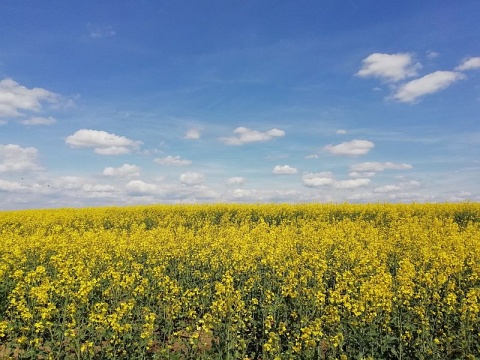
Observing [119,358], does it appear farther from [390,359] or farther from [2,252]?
[2,252]

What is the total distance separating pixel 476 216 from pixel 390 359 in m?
26.4

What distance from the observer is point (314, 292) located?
29.5 ft

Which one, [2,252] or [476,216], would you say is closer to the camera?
[2,252]

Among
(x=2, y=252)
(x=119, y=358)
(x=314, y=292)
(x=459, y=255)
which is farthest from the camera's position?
(x=2, y=252)

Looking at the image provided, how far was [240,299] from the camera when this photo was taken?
945 cm

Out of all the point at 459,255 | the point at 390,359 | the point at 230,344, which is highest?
the point at 459,255

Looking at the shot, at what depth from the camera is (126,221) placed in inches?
1239

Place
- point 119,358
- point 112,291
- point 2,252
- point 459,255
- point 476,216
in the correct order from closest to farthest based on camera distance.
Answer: point 119,358 < point 112,291 < point 459,255 < point 2,252 < point 476,216

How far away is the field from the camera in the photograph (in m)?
7.26

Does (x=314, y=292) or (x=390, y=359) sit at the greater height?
(x=314, y=292)

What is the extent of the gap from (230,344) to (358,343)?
2549 millimetres

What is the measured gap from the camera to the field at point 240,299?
7258 mm

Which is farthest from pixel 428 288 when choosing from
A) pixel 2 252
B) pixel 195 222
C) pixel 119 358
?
pixel 195 222

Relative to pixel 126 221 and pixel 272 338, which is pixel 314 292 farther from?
pixel 126 221
